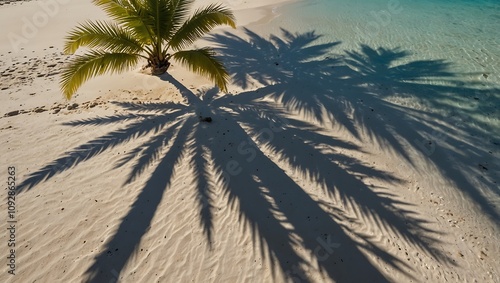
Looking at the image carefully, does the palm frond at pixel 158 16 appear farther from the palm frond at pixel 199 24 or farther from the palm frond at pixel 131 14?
the palm frond at pixel 199 24

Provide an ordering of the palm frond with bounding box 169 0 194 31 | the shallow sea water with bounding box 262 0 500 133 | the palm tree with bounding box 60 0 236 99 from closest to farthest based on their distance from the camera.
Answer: the palm tree with bounding box 60 0 236 99 < the palm frond with bounding box 169 0 194 31 < the shallow sea water with bounding box 262 0 500 133

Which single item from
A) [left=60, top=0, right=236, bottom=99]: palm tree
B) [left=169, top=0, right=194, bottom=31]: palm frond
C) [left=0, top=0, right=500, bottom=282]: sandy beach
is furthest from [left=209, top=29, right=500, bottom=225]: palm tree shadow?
[left=169, top=0, right=194, bottom=31]: palm frond

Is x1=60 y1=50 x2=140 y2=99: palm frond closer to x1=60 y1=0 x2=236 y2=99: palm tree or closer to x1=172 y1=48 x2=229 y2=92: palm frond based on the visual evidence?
x1=60 y1=0 x2=236 y2=99: palm tree

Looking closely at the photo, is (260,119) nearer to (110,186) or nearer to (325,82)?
(325,82)

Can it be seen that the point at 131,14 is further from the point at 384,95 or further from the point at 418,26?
the point at 418,26

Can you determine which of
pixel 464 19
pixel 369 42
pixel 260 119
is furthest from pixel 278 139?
pixel 464 19

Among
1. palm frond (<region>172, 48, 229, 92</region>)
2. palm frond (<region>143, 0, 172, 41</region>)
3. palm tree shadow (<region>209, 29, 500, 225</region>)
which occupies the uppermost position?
palm frond (<region>143, 0, 172, 41</region>)

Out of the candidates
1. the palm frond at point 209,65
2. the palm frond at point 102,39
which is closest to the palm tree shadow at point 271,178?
the palm frond at point 209,65

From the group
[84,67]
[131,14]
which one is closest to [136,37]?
[131,14]
